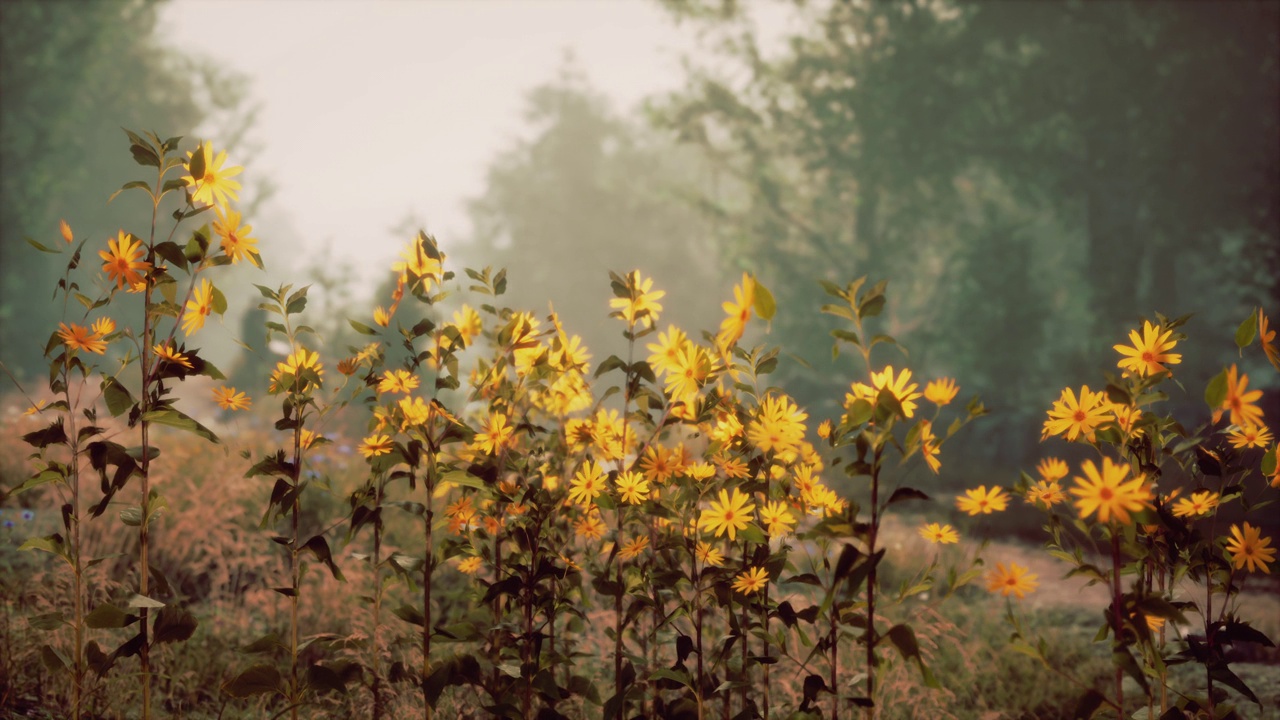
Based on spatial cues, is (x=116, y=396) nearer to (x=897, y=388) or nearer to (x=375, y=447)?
(x=375, y=447)

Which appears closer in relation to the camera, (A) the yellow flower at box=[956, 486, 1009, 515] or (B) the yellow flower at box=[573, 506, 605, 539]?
(A) the yellow flower at box=[956, 486, 1009, 515]

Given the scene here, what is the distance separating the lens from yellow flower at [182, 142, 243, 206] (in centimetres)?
189

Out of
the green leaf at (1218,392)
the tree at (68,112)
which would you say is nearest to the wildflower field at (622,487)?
the green leaf at (1218,392)

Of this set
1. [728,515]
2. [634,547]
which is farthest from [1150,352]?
[634,547]

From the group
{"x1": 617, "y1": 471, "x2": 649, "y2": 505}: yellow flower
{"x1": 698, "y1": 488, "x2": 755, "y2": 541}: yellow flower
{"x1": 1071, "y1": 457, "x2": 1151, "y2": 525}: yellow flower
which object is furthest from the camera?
{"x1": 617, "y1": 471, "x2": 649, "y2": 505}: yellow flower

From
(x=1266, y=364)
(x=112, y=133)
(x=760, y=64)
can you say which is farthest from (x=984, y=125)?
(x=112, y=133)

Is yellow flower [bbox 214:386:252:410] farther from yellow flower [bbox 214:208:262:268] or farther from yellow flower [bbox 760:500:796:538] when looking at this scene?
yellow flower [bbox 760:500:796:538]

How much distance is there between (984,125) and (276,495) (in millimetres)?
19849

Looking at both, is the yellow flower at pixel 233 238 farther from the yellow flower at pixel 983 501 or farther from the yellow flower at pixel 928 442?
the yellow flower at pixel 983 501

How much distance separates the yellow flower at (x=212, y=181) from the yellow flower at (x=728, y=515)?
4.17 feet

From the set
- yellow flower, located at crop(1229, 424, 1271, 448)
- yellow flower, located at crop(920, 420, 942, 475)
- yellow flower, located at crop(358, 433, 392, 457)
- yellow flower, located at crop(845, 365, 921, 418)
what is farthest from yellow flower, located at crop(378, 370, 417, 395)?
yellow flower, located at crop(1229, 424, 1271, 448)

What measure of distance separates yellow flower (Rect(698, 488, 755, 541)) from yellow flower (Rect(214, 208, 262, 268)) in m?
1.18

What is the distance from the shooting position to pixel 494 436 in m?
2.17

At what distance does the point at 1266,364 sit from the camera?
19859 millimetres
